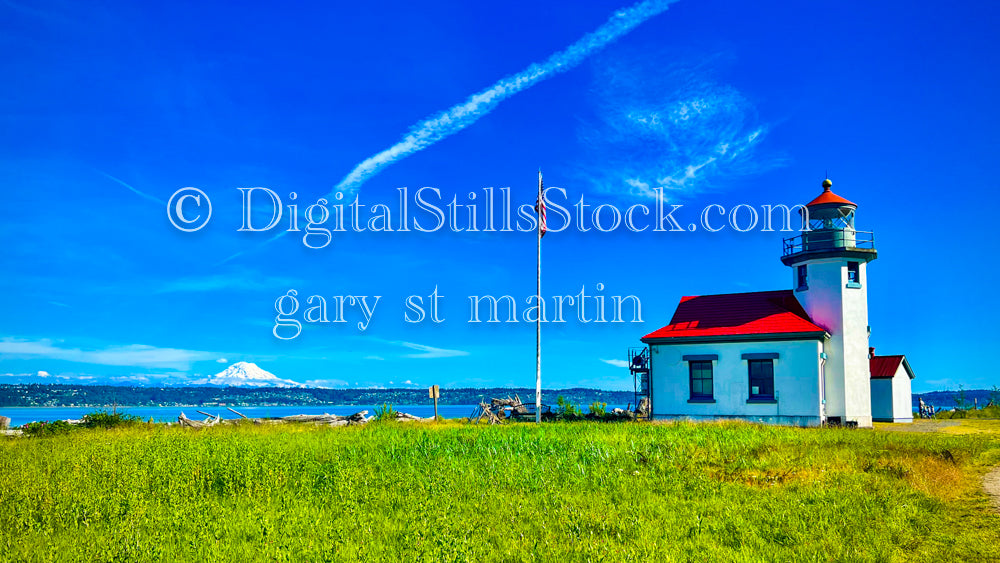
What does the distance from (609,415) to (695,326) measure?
6.75 meters

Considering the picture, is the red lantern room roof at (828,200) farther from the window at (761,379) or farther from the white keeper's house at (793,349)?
the window at (761,379)

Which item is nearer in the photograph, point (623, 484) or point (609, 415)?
Result: point (623, 484)

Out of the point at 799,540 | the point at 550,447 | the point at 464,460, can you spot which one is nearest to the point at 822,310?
the point at 550,447

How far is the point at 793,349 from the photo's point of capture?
2877 cm

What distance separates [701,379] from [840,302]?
22.7 ft

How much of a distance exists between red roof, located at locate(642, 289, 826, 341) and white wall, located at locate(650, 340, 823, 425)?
564mm

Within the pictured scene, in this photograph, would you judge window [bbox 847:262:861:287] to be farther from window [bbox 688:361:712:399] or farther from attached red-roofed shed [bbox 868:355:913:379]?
attached red-roofed shed [bbox 868:355:913:379]

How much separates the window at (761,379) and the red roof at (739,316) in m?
1.44

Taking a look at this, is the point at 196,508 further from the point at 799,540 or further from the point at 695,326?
the point at 695,326

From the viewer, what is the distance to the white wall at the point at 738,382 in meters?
28.5

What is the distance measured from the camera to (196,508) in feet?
30.4

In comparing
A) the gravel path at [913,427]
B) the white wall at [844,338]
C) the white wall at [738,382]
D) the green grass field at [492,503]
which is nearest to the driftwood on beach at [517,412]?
the white wall at [738,382]

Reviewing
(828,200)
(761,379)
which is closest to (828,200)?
(828,200)

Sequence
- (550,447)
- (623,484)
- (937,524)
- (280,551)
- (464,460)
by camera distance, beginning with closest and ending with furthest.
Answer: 1. (280,551)
2. (937,524)
3. (623,484)
4. (464,460)
5. (550,447)
